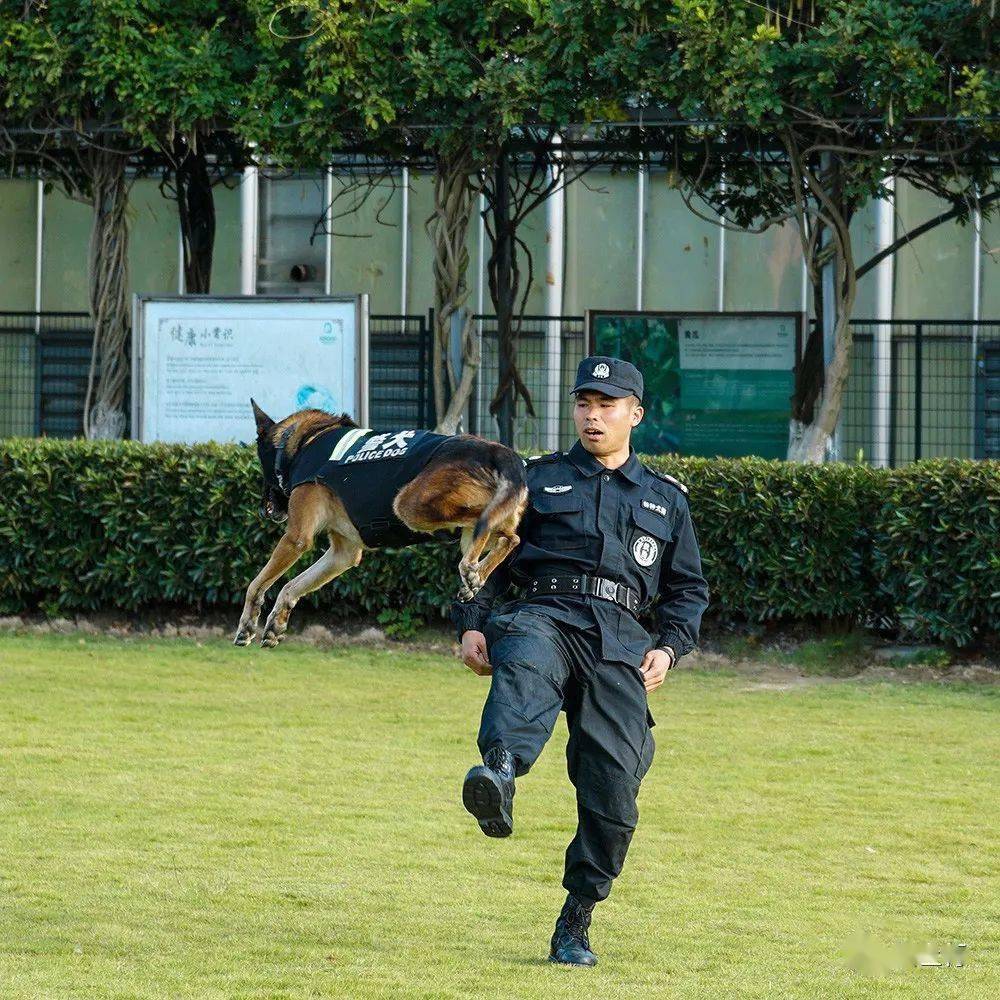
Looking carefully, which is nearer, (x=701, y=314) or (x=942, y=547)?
(x=942, y=547)

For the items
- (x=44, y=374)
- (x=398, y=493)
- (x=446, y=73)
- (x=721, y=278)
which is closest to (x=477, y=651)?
(x=398, y=493)

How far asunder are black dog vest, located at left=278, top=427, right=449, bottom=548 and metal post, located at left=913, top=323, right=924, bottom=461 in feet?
34.5

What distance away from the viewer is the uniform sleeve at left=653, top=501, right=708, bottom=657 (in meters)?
6.10

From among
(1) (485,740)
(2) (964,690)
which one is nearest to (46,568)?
(2) (964,690)

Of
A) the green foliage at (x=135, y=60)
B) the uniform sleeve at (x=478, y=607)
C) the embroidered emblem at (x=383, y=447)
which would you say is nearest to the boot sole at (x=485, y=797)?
the uniform sleeve at (x=478, y=607)

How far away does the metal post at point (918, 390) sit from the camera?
15.9 m

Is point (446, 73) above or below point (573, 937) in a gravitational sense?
A: above

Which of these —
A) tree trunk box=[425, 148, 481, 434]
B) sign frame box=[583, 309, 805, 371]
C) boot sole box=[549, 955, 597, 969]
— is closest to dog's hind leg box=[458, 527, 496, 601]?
boot sole box=[549, 955, 597, 969]

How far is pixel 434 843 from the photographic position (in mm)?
8000

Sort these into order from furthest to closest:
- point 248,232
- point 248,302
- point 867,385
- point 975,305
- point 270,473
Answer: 1. point 248,232
2. point 975,305
3. point 867,385
4. point 248,302
5. point 270,473

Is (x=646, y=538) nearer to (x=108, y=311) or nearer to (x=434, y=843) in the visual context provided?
(x=434, y=843)

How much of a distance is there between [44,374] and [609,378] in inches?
594

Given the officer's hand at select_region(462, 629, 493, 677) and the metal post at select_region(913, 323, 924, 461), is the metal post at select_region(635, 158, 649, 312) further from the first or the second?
the officer's hand at select_region(462, 629, 493, 677)

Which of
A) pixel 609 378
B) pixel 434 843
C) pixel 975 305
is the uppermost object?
pixel 975 305
